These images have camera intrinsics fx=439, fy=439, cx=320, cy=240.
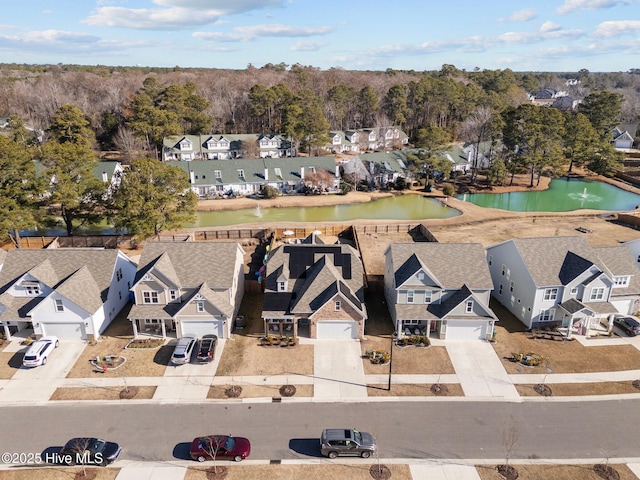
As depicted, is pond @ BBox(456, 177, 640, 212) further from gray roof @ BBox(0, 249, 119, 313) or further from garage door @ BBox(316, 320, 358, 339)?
gray roof @ BBox(0, 249, 119, 313)

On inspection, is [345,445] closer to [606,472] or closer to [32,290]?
[606,472]

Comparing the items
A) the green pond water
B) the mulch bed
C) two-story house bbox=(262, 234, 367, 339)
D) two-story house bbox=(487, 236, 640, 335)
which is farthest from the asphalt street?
the green pond water

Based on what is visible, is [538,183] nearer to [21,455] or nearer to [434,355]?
[434,355]

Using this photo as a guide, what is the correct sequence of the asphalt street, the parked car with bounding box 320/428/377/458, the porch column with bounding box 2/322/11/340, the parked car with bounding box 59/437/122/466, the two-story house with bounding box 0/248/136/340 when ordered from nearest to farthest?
the parked car with bounding box 59/437/122/466 < the parked car with bounding box 320/428/377/458 < the asphalt street < the two-story house with bounding box 0/248/136/340 < the porch column with bounding box 2/322/11/340

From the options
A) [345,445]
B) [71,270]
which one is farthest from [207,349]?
[71,270]

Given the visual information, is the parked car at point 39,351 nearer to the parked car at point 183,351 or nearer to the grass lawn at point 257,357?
the parked car at point 183,351
